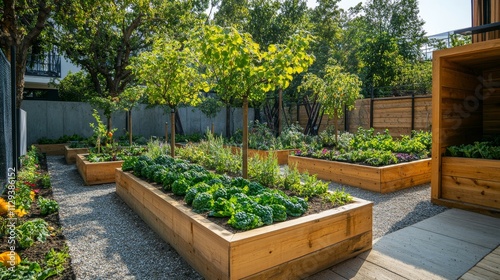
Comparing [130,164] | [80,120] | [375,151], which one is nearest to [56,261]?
[130,164]

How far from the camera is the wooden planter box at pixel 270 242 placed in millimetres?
2100

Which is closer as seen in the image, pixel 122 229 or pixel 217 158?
pixel 122 229

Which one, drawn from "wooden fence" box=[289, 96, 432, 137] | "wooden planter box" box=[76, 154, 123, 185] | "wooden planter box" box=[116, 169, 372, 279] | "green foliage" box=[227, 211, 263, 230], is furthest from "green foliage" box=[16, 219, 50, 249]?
"wooden fence" box=[289, 96, 432, 137]

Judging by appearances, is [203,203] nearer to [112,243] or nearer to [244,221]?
[244,221]

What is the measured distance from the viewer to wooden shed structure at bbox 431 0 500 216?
402 cm

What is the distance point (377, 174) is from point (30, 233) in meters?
4.86

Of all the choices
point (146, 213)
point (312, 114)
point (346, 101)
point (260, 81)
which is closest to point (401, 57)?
point (312, 114)

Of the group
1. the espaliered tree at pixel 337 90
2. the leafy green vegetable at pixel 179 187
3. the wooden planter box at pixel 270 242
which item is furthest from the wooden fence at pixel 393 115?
the leafy green vegetable at pixel 179 187

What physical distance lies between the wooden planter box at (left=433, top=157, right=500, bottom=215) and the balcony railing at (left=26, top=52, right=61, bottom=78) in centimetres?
1536

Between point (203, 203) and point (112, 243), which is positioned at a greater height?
point (203, 203)

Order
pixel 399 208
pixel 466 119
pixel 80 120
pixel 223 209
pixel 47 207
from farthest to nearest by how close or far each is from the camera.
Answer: pixel 80 120 < pixel 466 119 < pixel 399 208 < pixel 47 207 < pixel 223 209

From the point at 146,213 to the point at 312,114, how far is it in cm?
869

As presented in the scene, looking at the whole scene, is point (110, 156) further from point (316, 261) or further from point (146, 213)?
point (316, 261)

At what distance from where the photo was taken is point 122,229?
11.7 feet
